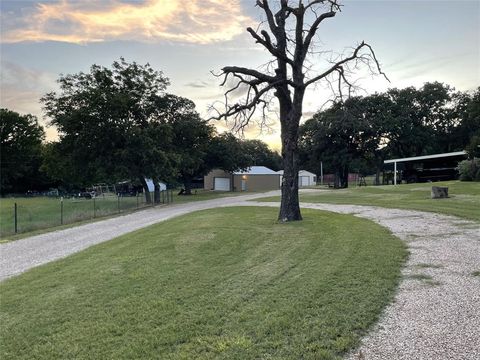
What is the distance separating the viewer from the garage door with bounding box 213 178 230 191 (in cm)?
6037

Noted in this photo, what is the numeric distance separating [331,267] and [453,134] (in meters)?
56.1

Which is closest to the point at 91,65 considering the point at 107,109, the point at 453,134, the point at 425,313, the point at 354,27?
the point at 107,109

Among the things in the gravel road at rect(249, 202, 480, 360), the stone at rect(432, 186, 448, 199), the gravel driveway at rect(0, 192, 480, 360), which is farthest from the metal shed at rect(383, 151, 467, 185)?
the gravel road at rect(249, 202, 480, 360)

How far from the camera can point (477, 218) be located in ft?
37.4

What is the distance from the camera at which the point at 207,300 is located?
4.98m

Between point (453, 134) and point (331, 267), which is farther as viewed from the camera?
point (453, 134)

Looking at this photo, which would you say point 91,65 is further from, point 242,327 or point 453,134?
point 453,134

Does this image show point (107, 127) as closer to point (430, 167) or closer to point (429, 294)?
point (429, 294)

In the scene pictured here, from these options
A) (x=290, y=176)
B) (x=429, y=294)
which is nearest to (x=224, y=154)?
(x=290, y=176)

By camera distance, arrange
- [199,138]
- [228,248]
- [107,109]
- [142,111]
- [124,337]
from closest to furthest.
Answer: [124,337]
[228,248]
[107,109]
[142,111]
[199,138]

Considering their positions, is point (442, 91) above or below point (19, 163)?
above

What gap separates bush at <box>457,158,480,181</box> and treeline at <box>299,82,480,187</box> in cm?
2028

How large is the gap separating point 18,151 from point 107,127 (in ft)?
151

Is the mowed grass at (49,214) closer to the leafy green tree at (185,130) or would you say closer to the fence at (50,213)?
the fence at (50,213)
